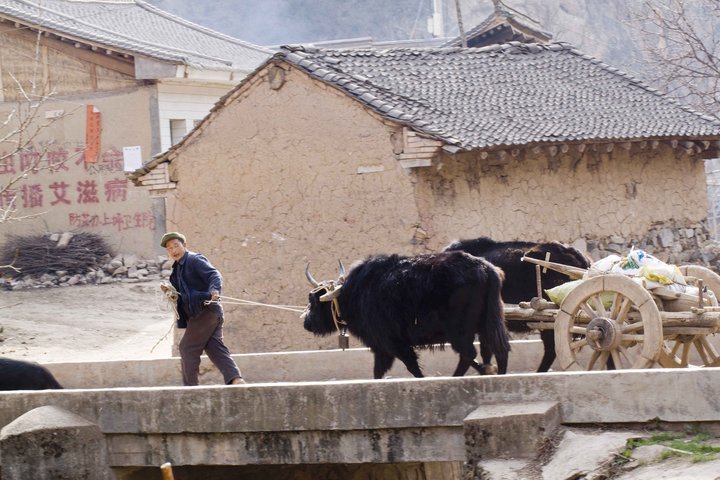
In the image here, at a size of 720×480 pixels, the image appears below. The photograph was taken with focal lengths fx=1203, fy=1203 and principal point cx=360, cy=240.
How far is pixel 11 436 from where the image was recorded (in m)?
8.30

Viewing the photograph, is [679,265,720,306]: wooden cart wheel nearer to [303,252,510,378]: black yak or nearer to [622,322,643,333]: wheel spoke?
[622,322,643,333]: wheel spoke

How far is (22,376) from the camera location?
9.65 meters

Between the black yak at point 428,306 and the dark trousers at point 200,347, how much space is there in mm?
1215

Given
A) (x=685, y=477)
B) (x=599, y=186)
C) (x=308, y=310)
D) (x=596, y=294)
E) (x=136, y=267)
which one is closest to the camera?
(x=685, y=477)

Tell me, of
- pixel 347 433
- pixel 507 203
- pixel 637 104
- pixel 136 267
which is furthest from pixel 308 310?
pixel 136 267

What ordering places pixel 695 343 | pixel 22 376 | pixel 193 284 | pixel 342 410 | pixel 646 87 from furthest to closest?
pixel 646 87 → pixel 22 376 → pixel 193 284 → pixel 695 343 → pixel 342 410

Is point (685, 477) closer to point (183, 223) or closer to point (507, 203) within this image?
point (507, 203)

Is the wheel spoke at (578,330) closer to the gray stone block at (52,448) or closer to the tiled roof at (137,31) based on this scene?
the gray stone block at (52,448)

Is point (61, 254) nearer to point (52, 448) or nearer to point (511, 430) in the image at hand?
point (52, 448)

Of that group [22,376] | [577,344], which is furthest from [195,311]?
[577,344]

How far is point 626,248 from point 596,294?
6914 mm

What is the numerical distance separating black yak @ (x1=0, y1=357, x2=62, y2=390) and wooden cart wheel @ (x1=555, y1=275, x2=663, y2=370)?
4126 millimetres

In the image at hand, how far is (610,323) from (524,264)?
234 cm

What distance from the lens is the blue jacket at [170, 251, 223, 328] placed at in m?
9.34
